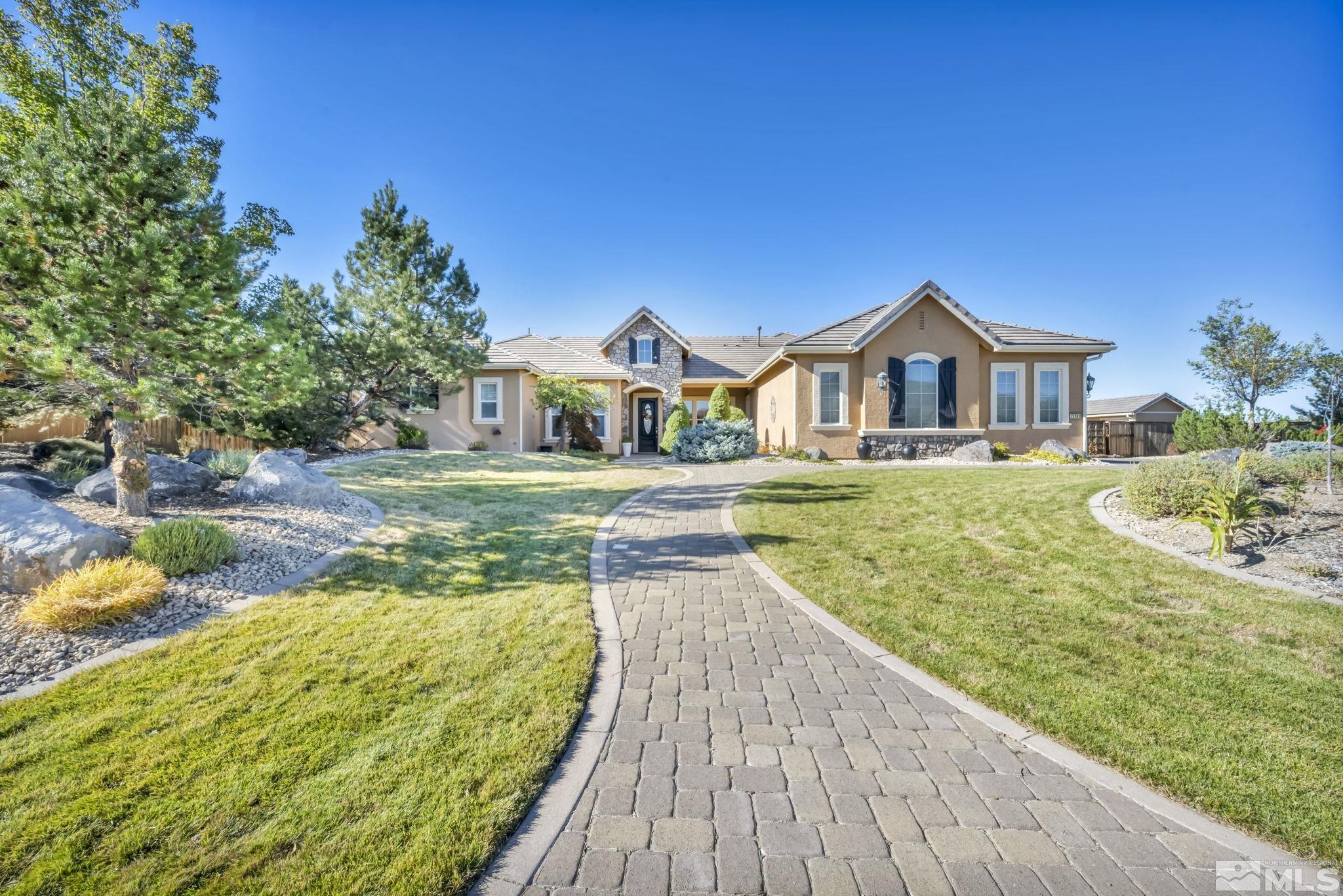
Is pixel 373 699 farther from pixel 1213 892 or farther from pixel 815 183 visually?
pixel 815 183

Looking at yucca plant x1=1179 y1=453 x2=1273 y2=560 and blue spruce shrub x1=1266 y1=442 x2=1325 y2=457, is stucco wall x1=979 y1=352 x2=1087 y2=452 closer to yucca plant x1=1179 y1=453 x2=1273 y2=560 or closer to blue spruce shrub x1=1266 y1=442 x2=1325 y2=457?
blue spruce shrub x1=1266 y1=442 x2=1325 y2=457

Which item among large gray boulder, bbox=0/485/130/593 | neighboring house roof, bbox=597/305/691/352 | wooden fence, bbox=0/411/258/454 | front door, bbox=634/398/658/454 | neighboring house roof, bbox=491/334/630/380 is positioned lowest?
large gray boulder, bbox=0/485/130/593

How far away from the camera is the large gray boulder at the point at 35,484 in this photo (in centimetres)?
658

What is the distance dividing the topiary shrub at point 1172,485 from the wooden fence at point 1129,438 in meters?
19.8

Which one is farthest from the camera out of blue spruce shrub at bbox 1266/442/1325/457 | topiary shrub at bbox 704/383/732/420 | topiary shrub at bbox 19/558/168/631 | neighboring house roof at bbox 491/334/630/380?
neighboring house roof at bbox 491/334/630/380

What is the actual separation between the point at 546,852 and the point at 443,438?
1959 cm

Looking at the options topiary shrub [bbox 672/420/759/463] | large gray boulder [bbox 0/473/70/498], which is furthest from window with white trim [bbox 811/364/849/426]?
large gray boulder [bbox 0/473/70/498]

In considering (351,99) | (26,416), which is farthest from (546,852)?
(351,99)

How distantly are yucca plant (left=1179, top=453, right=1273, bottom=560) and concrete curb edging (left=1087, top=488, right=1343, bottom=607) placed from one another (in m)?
0.23

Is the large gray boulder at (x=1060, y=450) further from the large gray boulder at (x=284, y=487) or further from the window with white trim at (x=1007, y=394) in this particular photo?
the large gray boulder at (x=284, y=487)

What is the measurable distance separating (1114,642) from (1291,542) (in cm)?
397

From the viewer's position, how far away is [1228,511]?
574 centimetres

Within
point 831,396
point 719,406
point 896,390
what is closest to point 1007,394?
point 896,390

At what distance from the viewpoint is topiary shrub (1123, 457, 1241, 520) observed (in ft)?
21.4
